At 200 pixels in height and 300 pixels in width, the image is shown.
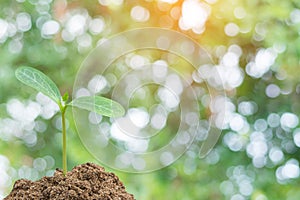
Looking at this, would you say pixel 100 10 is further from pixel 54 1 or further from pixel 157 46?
pixel 157 46

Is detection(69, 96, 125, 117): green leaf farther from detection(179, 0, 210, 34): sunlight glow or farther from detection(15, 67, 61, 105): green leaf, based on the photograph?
detection(179, 0, 210, 34): sunlight glow

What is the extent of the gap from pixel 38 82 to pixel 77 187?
0.15 metres

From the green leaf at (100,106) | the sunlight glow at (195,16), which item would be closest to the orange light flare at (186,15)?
the sunlight glow at (195,16)

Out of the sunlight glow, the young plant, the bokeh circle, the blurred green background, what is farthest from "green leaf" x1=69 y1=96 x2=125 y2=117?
the sunlight glow

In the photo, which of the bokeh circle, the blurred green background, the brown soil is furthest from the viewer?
the blurred green background

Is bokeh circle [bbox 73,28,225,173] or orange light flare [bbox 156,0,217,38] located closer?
bokeh circle [bbox 73,28,225,173]

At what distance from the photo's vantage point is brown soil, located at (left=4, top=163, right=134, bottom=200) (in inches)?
28.5

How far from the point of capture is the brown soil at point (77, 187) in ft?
2.37

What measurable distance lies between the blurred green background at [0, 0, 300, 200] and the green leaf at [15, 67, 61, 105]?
167 centimetres

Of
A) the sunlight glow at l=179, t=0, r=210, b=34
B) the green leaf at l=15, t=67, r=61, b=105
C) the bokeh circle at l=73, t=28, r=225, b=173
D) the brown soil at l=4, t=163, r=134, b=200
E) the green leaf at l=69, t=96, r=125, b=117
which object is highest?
the sunlight glow at l=179, t=0, r=210, b=34

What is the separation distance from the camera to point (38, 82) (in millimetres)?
770

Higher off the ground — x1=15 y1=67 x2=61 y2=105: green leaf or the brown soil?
x1=15 y1=67 x2=61 y2=105: green leaf

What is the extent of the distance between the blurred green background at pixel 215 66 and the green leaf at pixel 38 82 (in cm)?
167

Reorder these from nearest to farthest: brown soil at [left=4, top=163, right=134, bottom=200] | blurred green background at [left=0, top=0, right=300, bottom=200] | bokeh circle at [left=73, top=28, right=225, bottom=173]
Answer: brown soil at [left=4, top=163, right=134, bottom=200] < bokeh circle at [left=73, top=28, right=225, bottom=173] < blurred green background at [left=0, top=0, right=300, bottom=200]
